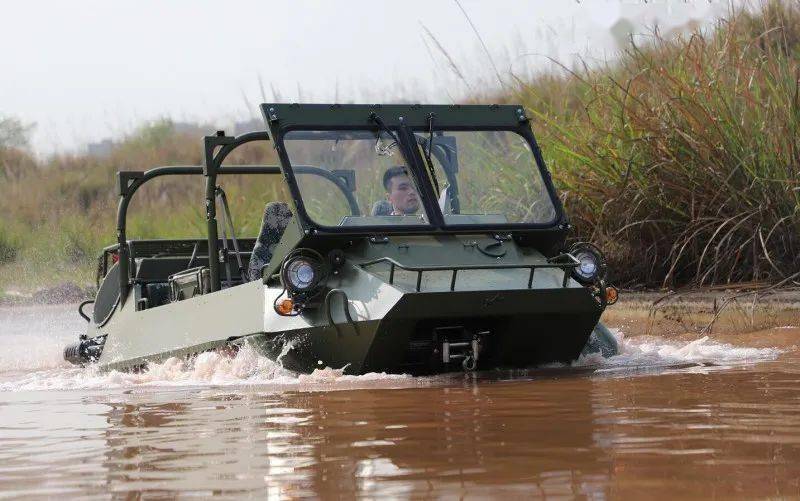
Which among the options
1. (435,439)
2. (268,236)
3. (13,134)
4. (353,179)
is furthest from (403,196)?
(13,134)

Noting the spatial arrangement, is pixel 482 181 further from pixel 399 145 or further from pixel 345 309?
pixel 345 309

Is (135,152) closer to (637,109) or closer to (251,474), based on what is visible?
(637,109)

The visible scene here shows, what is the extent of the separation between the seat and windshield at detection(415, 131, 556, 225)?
1.03 m

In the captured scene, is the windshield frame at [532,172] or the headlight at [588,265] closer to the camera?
the headlight at [588,265]

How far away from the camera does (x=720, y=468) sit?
5168 millimetres

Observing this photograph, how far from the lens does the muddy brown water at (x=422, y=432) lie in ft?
16.7

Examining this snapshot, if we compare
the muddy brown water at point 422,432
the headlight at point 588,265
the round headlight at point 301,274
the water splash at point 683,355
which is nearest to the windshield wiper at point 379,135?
the round headlight at point 301,274

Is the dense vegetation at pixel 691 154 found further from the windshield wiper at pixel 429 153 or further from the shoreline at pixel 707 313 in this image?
Answer: the windshield wiper at pixel 429 153

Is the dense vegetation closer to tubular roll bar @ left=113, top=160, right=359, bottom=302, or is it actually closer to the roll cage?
the roll cage

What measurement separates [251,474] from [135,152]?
31605mm

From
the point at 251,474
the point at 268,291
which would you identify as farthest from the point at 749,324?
the point at 251,474

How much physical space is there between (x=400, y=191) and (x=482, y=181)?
2.93 ft

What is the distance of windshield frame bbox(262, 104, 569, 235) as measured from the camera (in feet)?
30.6

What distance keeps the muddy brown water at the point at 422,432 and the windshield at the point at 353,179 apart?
40.5 inches
